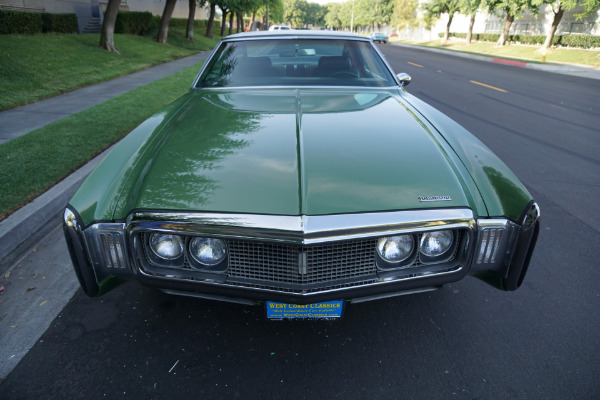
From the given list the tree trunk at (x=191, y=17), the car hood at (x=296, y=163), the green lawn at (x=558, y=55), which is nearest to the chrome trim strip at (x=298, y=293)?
the car hood at (x=296, y=163)

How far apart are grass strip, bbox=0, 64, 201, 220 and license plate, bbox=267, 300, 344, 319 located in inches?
103

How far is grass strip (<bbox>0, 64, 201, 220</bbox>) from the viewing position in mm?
3857

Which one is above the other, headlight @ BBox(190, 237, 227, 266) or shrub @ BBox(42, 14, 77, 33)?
shrub @ BBox(42, 14, 77, 33)

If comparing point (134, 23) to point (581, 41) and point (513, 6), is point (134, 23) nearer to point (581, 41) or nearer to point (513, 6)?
point (513, 6)

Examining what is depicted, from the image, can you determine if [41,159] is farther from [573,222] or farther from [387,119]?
[573,222]

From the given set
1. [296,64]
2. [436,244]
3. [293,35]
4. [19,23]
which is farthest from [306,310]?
[19,23]

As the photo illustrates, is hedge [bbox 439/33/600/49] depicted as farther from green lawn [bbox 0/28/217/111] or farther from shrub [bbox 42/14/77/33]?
shrub [bbox 42/14/77/33]

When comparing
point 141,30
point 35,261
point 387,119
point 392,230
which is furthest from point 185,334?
point 141,30

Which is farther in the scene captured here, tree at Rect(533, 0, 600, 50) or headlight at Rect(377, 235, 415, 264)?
tree at Rect(533, 0, 600, 50)

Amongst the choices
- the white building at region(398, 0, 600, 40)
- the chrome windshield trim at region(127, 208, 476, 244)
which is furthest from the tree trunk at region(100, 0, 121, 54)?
the white building at region(398, 0, 600, 40)

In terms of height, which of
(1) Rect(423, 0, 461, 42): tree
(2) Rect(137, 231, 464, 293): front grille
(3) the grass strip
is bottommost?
(3) the grass strip

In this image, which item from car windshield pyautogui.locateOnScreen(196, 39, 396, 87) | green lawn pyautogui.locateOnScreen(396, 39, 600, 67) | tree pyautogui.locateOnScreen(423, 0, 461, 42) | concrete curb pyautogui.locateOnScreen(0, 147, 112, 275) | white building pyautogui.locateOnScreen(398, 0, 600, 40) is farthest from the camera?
tree pyautogui.locateOnScreen(423, 0, 461, 42)

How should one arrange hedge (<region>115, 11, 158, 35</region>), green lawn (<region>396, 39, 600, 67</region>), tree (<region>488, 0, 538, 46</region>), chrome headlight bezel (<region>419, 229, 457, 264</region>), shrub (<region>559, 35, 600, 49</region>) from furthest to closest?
tree (<region>488, 0, 538, 46</region>), shrub (<region>559, 35, 600, 49</region>), green lawn (<region>396, 39, 600, 67</region>), hedge (<region>115, 11, 158, 35</region>), chrome headlight bezel (<region>419, 229, 457, 264</region>)

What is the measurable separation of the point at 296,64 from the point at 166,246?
2.38 m
